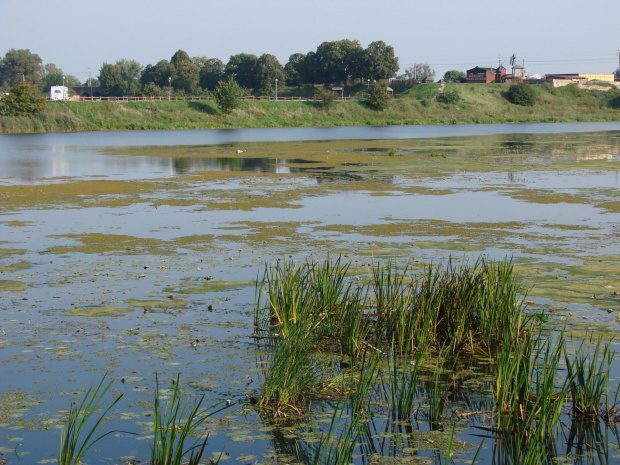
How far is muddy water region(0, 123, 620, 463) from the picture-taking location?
6684 mm

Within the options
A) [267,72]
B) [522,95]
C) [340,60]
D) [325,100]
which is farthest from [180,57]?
[522,95]

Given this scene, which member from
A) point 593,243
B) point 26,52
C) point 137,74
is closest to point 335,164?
point 593,243

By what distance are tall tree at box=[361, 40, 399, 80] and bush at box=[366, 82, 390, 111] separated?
23.4 meters

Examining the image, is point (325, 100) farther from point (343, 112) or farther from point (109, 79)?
point (109, 79)

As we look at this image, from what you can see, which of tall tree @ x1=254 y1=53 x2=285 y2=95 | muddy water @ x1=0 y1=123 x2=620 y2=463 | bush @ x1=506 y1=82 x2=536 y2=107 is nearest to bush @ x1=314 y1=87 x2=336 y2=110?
tall tree @ x1=254 y1=53 x2=285 y2=95

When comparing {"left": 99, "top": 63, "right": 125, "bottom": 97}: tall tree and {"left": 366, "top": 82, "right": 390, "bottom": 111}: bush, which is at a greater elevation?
{"left": 99, "top": 63, "right": 125, "bottom": 97}: tall tree

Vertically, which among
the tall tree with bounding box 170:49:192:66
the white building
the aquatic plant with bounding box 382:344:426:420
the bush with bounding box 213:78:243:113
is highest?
the tall tree with bounding box 170:49:192:66

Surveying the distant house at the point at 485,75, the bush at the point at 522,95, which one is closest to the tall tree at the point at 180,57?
the distant house at the point at 485,75

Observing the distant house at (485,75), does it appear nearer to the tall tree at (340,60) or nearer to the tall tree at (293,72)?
the tall tree at (340,60)

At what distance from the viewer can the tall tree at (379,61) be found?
414 ft

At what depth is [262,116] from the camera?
3652 inches

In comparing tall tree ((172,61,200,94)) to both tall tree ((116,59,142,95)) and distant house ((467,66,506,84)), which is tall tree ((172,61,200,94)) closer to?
tall tree ((116,59,142,95))

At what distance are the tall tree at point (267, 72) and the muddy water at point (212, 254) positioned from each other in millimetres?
97945

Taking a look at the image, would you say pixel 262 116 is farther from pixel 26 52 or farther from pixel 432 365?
pixel 26 52
